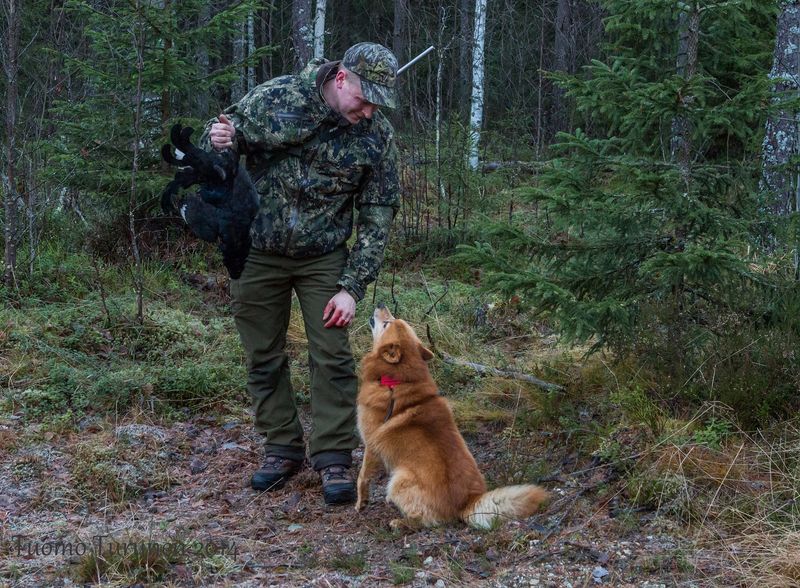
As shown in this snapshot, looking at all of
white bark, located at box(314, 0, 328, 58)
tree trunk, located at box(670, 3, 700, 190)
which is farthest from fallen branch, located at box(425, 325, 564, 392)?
white bark, located at box(314, 0, 328, 58)

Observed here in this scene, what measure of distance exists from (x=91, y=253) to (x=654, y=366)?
6453 mm

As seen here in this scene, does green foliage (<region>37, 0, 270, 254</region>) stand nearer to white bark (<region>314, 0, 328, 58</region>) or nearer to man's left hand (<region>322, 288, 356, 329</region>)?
man's left hand (<region>322, 288, 356, 329</region>)

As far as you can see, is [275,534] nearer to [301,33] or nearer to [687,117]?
[687,117]

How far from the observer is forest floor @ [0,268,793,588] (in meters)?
3.86

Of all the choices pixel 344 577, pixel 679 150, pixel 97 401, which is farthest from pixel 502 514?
pixel 97 401

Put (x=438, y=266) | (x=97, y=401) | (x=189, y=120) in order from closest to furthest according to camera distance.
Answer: (x=97, y=401) < (x=189, y=120) < (x=438, y=266)

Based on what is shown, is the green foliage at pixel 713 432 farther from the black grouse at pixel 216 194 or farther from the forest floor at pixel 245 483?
the black grouse at pixel 216 194

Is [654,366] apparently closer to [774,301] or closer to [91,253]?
[774,301]

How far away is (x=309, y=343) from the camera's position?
5000 mm

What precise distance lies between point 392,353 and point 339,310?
396mm

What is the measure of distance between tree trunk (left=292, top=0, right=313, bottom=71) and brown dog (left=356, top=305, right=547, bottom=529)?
11026 millimetres

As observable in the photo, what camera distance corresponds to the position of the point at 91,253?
9.09 m

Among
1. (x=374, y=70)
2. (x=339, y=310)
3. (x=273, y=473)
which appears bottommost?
(x=273, y=473)

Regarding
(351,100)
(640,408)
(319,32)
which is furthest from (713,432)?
(319,32)
